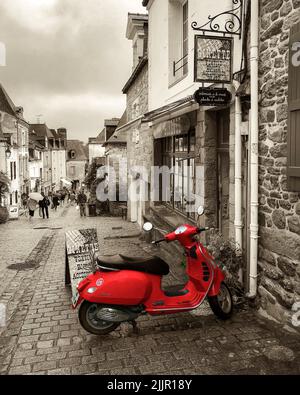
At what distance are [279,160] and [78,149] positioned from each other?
75051 mm

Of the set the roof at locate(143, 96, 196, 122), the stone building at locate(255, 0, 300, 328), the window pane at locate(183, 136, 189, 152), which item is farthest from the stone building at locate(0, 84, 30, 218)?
the stone building at locate(255, 0, 300, 328)

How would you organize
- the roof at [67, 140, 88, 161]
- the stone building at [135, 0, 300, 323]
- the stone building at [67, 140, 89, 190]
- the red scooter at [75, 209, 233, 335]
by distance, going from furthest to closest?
the roof at [67, 140, 88, 161]
the stone building at [67, 140, 89, 190]
the red scooter at [75, 209, 233, 335]
the stone building at [135, 0, 300, 323]

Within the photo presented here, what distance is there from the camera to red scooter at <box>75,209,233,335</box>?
4934 millimetres

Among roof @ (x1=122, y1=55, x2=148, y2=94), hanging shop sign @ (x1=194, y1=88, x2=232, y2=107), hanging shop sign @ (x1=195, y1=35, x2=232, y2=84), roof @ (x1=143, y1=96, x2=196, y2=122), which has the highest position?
roof @ (x1=122, y1=55, x2=148, y2=94)

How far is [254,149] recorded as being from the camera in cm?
555

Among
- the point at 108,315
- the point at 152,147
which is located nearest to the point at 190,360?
the point at 108,315

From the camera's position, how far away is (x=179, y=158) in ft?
33.3

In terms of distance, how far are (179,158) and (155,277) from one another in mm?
5384

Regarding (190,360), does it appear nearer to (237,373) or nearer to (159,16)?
(237,373)

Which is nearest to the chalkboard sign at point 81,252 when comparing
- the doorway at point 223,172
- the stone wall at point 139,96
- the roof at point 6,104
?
the doorway at point 223,172

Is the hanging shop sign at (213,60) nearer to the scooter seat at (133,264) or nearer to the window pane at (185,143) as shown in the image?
the scooter seat at (133,264)

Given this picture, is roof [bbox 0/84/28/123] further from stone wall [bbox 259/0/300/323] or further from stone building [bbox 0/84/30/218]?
stone wall [bbox 259/0/300/323]

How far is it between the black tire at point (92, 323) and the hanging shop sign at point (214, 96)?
3325 millimetres

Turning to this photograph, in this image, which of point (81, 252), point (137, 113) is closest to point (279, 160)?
point (81, 252)
